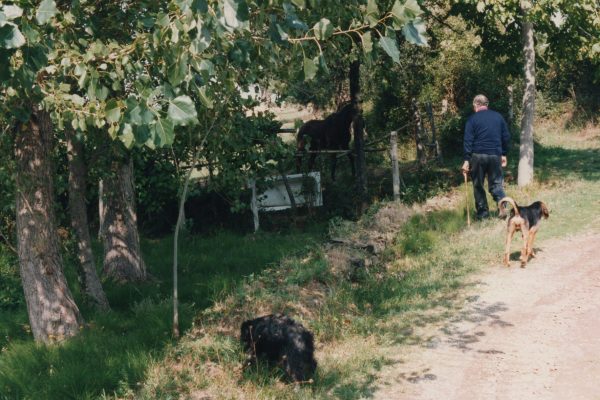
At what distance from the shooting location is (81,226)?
31.7ft

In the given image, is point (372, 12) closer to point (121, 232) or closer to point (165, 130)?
point (165, 130)

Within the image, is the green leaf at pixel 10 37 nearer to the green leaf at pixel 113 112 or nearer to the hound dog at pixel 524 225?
the green leaf at pixel 113 112

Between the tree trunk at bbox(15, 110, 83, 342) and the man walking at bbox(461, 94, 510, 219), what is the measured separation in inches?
300

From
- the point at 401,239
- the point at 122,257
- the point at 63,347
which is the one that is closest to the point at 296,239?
the point at 401,239

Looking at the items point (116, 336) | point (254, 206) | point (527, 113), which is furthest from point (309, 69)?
point (527, 113)

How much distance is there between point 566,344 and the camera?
7391mm

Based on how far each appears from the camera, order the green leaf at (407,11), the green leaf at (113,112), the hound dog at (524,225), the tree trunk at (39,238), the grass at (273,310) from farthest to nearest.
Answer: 1. the hound dog at (524,225)
2. the tree trunk at (39,238)
3. the grass at (273,310)
4. the green leaf at (113,112)
5. the green leaf at (407,11)

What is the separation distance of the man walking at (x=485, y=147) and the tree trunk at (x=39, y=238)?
763cm

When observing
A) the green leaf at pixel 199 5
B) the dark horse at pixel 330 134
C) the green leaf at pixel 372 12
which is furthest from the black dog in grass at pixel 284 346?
the dark horse at pixel 330 134

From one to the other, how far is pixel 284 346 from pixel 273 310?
2.00 metres

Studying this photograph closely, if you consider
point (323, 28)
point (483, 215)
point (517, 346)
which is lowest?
point (517, 346)

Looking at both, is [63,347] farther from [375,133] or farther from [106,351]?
[375,133]

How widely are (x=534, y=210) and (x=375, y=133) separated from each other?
15.7 metres

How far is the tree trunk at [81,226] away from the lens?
373 inches
